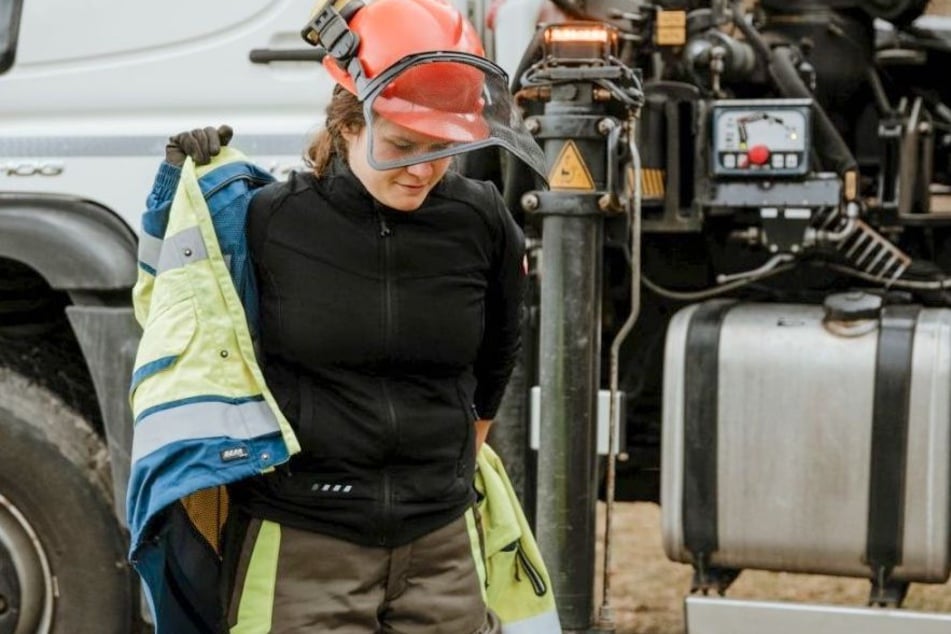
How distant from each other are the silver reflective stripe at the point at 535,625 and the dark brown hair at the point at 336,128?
0.93 m

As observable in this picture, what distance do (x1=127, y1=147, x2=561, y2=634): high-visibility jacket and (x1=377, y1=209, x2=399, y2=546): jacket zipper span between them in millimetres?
166

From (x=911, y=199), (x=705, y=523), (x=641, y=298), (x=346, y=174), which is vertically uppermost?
(x=346, y=174)

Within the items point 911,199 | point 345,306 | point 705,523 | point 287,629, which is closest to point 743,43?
point 911,199

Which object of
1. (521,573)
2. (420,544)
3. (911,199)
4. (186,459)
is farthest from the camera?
(911,199)

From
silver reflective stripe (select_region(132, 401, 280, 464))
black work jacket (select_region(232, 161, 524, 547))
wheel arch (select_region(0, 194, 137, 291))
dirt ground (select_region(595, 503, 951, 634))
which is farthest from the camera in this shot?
dirt ground (select_region(595, 503, 951, 634))

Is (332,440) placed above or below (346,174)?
below

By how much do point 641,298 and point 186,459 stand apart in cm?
210

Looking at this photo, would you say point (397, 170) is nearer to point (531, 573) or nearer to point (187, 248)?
point (187, 248)

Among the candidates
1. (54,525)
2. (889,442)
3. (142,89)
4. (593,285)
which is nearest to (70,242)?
(142,89)

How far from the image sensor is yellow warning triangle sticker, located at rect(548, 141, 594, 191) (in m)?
3.96

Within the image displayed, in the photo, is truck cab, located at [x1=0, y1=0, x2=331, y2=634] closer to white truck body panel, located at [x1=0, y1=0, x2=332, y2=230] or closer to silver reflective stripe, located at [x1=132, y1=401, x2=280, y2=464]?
white truck body panel, located at [x1=0, y1=0, x2=332, y2=230]

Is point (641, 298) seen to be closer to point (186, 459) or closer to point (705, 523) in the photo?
point (705, 523)

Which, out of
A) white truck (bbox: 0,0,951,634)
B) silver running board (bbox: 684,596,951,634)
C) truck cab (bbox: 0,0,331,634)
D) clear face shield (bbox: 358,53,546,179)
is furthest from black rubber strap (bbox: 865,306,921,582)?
clear face shield (bbox: 358,53,546,179)

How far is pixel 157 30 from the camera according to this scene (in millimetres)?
4125
